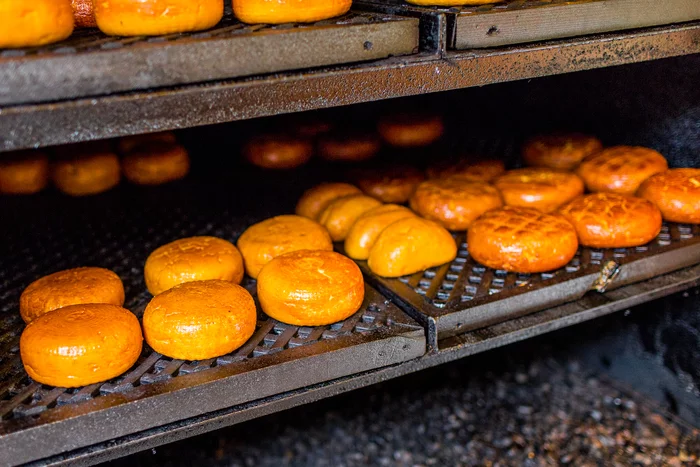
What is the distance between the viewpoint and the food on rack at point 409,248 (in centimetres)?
189

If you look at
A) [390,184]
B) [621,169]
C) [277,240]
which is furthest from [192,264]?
[621,169]

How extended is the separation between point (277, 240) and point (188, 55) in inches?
30.8

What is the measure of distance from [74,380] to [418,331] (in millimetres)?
819

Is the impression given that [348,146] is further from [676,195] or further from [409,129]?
[676,195]

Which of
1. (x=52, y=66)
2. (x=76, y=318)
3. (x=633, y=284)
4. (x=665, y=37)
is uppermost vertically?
(x=52, y=66)

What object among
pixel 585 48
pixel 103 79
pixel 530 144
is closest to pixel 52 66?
pixel 103 79

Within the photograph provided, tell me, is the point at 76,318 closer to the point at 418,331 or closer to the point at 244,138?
the point at 418,331

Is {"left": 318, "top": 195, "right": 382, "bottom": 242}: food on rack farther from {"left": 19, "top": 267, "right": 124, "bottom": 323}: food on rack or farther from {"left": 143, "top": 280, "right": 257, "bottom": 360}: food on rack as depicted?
{"left": 19, "top": 267, "right": 124, "bottom": 323}: food on rack

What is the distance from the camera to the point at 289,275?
167cm

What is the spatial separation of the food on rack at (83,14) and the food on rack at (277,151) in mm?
981

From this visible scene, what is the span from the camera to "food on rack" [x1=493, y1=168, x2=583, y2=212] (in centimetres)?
222

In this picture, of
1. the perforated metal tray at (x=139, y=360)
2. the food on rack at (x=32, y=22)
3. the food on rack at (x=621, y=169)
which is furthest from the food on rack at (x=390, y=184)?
the food on rack at (x=32, y=22)

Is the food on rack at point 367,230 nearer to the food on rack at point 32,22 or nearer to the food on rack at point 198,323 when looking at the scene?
the food on rack at point 198,323

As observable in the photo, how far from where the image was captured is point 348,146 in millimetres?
2547
